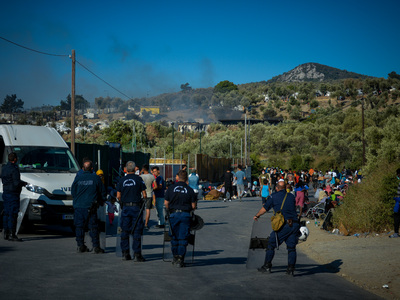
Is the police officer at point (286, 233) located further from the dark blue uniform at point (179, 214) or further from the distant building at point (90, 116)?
the distant building at point (90, 116)

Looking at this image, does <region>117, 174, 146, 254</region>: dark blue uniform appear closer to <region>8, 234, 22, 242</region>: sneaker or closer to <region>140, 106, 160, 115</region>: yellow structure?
<region>8, 234, 22, 242</region>: sneaker

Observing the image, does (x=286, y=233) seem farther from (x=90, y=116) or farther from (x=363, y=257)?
(x=90, y=116)

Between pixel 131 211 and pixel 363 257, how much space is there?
195 inches

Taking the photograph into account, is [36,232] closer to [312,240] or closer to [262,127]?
[312,240]

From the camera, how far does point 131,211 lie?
9.95 meters

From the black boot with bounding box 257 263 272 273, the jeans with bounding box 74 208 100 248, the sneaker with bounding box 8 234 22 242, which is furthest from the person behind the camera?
the sneaker with bounding box 8 234 22 242

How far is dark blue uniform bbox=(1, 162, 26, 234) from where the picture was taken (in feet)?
40.2

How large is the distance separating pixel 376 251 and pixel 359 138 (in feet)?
222

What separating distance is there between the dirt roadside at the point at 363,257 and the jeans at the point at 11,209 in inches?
265

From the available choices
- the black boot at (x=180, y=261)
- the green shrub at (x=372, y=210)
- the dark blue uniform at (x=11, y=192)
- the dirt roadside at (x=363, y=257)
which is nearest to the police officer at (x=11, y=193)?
the dark blue uniform at (x=11, y=192)

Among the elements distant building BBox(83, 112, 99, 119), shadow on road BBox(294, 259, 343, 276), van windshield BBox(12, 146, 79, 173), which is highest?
distant building BBox(83, 112, 99, 119)

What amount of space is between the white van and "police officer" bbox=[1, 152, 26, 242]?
0.79m

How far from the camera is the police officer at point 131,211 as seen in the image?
9898mm

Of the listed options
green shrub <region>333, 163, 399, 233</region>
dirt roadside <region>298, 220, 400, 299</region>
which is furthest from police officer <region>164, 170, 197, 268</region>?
green shrub <region>333, 163, 399, 233</region>
